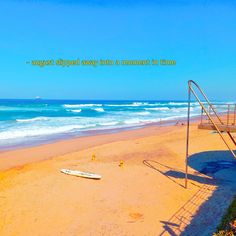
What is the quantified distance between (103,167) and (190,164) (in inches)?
170

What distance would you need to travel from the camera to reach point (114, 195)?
9961mm

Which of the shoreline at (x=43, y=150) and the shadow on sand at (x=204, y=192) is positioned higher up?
the shadow on sand at (x=204, y=192)

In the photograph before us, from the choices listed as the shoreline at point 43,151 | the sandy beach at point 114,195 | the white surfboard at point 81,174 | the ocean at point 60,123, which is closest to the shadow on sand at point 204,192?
the sandy beach at point 114,195

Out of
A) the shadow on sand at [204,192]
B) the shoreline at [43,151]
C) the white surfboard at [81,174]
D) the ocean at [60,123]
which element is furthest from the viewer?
the ocean at [60,123]

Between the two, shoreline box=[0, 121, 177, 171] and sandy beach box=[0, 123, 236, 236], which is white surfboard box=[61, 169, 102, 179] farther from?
shoreline box=[0, 121, 177, 171]

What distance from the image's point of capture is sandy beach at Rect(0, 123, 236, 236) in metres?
7.75

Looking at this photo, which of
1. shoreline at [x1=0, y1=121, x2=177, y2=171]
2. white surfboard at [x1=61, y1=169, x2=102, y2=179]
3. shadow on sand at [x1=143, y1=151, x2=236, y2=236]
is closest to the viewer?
shadow on sand at [x1=143, y1=151, x2=236, y2=236]

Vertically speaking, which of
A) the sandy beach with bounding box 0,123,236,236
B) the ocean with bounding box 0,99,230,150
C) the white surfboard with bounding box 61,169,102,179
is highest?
the white surfboard with bounding box 61,169,102,179

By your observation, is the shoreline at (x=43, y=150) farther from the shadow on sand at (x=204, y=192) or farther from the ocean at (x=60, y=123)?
the shadow on sand at (x=204, y=192)

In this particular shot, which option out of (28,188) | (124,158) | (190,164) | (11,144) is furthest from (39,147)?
(190,164)

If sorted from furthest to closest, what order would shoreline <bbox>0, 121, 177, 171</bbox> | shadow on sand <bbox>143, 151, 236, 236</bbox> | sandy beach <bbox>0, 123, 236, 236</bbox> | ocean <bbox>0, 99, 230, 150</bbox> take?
ocean <bbox>0, 99, 230, 150</bbox> → shoreline <bbox>0, 121, 177, 171</bbox> → sandy beach <bbox>0, 123, 236, 236</bbox> → shadow on sand <bbox>143, 151, 236, 236</bbox>

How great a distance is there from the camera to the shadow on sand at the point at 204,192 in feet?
25.0

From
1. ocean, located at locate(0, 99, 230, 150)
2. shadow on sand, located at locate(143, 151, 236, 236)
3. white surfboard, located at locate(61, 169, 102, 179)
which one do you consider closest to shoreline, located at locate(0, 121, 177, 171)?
ocean, located at locate(0, 99, 230, 150)

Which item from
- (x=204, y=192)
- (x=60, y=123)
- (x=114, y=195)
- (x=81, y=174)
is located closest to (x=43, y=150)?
(x=81, y=174)
